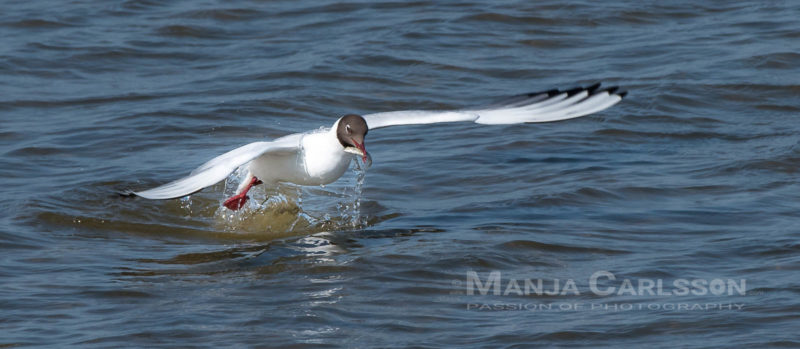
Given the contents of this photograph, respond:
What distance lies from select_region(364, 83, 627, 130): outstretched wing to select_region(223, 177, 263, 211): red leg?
3.60ft

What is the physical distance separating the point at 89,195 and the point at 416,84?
4.42 metres

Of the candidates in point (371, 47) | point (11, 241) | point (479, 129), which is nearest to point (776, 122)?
point (479, 129)

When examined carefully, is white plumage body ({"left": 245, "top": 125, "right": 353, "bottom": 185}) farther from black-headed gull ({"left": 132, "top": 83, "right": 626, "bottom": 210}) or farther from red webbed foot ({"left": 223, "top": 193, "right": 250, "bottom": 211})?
red webbed foot ({"left": 223, "top": 193, "right": 250, "bottom": 211})

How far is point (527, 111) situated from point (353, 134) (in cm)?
130

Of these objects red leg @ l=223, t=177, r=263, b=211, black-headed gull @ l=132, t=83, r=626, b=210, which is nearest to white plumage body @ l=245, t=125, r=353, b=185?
black-headed gull @ l=132, t=83, r=626, b=210

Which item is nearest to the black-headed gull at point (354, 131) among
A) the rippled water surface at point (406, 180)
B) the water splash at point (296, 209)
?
the water splash at point (296, 209)

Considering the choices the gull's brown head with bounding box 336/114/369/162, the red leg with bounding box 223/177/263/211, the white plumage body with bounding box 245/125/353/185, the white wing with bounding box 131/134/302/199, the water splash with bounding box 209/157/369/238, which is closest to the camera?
the white wing with bounding box 131/134/302/199

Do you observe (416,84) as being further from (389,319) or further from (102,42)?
(389,319)

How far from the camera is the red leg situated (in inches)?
350

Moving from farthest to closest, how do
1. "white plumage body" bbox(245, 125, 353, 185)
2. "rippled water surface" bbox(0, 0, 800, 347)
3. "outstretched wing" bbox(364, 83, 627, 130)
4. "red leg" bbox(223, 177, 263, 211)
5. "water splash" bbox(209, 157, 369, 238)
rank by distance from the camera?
"red leg" bbox(223, 177, 263, 211) → "water splash" bbox(209, 157, 369, 238) → "white plumage body" bbox(245, 125, 353, 185) → "outstretched wing" bbox(364, 83, 627, 130) → "rippled water surface" bbox(0, 0, 800, 347)

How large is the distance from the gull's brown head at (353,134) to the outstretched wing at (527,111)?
170 millimetres

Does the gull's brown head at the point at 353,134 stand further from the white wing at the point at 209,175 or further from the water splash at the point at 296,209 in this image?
the water splash at the point at 296,209

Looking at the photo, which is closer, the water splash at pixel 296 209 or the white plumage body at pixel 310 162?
the white plumage body at pixel 310 162

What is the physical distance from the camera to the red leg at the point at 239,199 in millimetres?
8891
